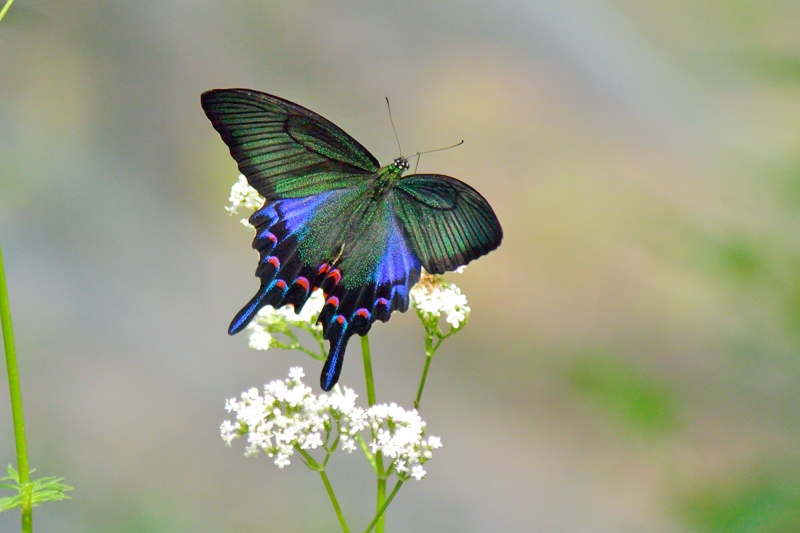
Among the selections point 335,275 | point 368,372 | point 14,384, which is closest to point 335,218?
point 335,275

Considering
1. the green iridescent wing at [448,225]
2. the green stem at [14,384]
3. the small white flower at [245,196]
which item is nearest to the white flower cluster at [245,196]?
the small white flower at [245,196]

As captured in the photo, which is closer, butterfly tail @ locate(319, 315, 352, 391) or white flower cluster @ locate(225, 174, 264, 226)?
butterfly tail @ locate(319, 315, 352, 391)

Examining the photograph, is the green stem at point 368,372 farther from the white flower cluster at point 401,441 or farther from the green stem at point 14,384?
the green stem at point 14,384

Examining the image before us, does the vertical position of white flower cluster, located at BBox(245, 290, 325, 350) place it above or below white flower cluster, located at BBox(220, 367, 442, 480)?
above

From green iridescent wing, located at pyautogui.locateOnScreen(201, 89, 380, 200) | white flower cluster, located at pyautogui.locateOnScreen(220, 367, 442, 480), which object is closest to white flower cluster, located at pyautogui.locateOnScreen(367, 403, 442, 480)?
white flower cluster, located at pyautogui.locateOnScreen(220, 367, 442, 480)

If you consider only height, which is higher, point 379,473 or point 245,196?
point 245,196

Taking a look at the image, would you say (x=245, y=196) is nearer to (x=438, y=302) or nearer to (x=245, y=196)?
(x=245, y=196)

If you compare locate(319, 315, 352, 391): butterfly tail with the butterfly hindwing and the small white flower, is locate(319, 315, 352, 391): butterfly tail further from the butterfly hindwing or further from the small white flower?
the small white flower
